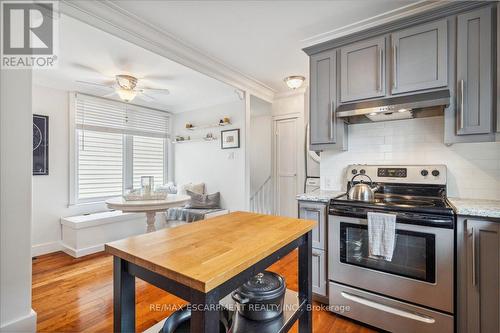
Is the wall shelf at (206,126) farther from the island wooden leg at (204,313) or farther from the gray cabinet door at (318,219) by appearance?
the island wooden leg at (204,313)

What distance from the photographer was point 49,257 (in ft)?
10.8

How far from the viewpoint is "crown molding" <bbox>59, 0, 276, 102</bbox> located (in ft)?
6.03

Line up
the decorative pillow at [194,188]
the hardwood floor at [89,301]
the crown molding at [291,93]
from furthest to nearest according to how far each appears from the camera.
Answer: the decorative pillow at [194,188] → the crown molding at [291,93] → the hardwood floor at [89,301]

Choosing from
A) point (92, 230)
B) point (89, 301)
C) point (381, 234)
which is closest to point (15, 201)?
point (89, 301)

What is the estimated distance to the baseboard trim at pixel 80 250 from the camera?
327 cm

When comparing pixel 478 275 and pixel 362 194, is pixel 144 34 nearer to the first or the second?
pixel 362 194

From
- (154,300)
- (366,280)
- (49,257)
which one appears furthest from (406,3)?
(49,257)

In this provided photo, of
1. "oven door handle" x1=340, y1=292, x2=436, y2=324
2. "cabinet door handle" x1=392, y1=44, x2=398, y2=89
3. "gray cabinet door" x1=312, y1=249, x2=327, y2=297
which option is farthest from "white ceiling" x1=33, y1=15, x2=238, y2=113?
"oven door handle" x1=340, y1=292, x2=436, y2=324

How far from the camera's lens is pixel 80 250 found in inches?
130

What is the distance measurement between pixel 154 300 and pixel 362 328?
183 cm

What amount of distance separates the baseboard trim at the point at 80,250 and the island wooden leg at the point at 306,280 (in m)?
3.30

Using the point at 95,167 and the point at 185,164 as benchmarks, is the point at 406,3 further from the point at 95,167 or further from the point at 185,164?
the point at 95,167

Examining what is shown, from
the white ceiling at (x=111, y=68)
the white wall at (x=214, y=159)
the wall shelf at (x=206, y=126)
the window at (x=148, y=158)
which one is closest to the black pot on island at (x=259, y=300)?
the white ceiling at (x=111, y=68)

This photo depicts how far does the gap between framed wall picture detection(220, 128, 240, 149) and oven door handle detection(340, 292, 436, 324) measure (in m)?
2.85
